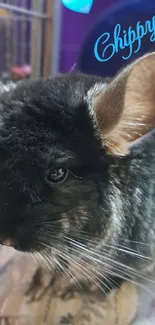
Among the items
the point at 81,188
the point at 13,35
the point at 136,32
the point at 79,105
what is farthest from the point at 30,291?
the point at 13,35

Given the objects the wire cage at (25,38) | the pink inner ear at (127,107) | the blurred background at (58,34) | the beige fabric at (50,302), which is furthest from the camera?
the wire cage at (25,38)

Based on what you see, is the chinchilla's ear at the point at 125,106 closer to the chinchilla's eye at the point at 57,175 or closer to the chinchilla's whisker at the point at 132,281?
the chinchilla's eye at the point at 57,175

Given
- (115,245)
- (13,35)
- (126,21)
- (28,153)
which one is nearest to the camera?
(28,153)

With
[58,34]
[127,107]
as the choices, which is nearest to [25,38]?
[58,34]

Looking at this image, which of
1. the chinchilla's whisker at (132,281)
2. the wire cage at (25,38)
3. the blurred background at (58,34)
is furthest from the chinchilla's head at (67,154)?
the wire cage at (25,38)

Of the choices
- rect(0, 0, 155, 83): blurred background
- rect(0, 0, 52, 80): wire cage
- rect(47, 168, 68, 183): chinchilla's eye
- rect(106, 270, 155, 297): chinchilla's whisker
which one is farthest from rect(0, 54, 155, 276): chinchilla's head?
rect(0, 0, 52, 80): wire cage

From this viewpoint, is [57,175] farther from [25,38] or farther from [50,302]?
[25,38]

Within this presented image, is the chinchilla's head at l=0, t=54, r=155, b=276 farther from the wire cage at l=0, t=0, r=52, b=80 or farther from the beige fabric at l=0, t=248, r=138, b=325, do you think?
the wire cage at l=0, t=0, r=52, b=80

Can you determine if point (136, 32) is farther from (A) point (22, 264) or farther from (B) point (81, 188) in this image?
(A) point (22, 264)
